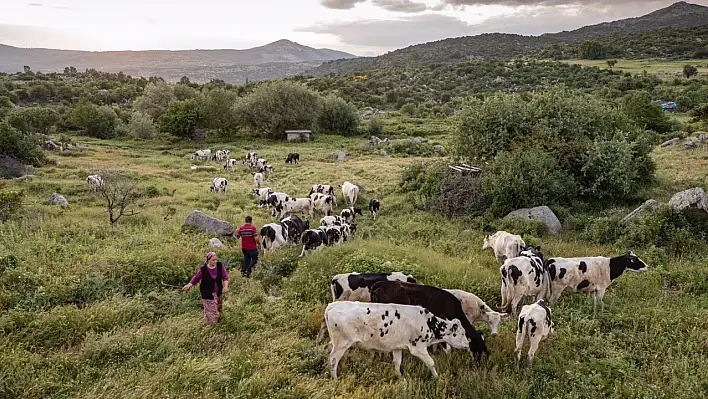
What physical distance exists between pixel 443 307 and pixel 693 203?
10414 mm

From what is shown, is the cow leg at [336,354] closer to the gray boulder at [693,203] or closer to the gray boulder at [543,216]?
the gray boulder at [543,216]

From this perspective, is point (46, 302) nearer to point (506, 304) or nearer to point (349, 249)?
point (349, 249)

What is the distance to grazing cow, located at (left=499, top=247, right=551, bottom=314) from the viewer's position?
9.40m

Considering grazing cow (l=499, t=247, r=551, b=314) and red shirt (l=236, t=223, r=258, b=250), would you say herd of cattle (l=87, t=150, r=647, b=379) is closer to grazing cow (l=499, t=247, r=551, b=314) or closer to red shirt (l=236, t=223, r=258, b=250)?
grazing cow (l=499, t=247, r=551, b=314)

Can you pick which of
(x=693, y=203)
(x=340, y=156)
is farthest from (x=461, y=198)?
(x=340, y=156)

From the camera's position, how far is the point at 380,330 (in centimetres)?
705

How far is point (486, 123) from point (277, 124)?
117 feet

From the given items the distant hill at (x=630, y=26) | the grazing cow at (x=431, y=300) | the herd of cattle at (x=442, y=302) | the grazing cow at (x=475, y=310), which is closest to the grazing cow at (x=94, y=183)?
the herd of cattle at (x=442, y=302)

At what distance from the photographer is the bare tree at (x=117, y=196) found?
52.5 ft

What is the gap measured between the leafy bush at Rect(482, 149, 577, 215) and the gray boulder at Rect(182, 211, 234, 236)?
9.84 metres

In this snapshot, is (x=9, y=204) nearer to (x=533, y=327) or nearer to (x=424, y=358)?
(x=424, y=358)

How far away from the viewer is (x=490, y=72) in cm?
9244

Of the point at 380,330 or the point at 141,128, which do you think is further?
the point at 141,128

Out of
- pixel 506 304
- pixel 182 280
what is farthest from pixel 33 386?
pixel 506 304
